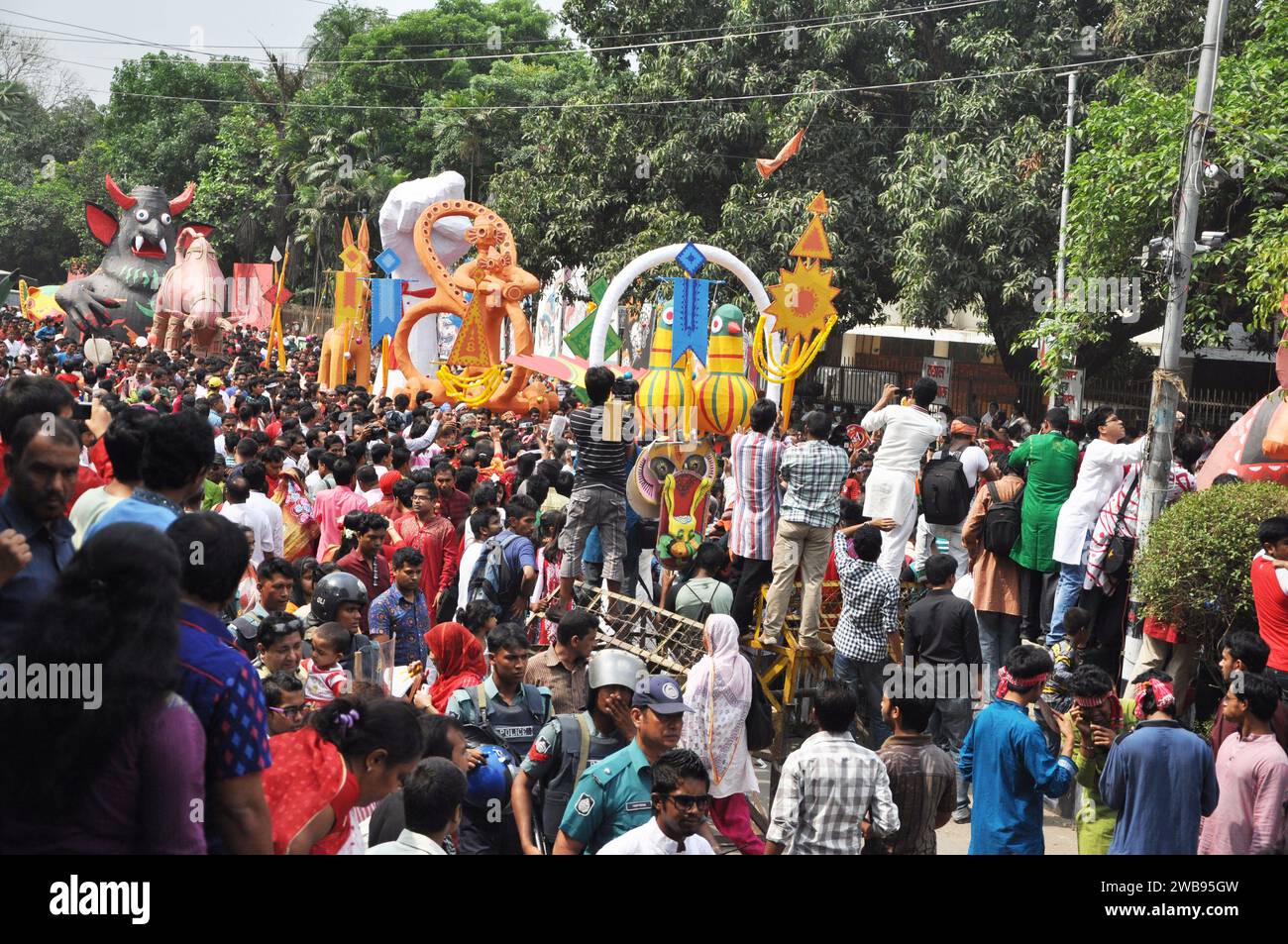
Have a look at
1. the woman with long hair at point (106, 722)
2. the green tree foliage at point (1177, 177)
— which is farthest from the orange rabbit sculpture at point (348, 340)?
the woman with long hair at point (106, 722)

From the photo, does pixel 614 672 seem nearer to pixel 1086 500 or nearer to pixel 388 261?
pixel 1086 500

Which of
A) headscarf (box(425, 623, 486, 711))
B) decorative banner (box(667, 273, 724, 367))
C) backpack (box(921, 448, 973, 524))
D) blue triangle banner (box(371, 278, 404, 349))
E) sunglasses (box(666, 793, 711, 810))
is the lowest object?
sunglasses (box(666, 793, 711, 810))

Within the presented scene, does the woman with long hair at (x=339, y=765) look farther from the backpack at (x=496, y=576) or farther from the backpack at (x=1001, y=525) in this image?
the backpack at (x=1001, y=525)

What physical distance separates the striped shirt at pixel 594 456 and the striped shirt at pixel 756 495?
2.27ft

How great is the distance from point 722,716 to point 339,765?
2.27 meters

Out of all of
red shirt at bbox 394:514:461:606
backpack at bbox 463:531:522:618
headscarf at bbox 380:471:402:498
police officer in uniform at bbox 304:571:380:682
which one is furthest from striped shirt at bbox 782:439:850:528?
police officer in uniform at bbox 304:571:380:682

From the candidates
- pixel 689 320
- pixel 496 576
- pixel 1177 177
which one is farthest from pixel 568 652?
pixel 1177 177

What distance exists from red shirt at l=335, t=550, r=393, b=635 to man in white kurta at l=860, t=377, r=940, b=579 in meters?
3.15

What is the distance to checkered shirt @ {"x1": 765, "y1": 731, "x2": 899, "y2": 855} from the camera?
15.4ft

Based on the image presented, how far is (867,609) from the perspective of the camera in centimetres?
742

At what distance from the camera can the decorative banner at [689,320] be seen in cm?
1187

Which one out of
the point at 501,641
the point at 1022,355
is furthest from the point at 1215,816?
the point at 1022,355

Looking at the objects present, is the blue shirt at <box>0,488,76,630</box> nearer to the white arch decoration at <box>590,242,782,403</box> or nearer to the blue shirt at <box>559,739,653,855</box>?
the blue shirt at <box>559,739,653,855</box>

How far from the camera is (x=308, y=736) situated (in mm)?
3730
